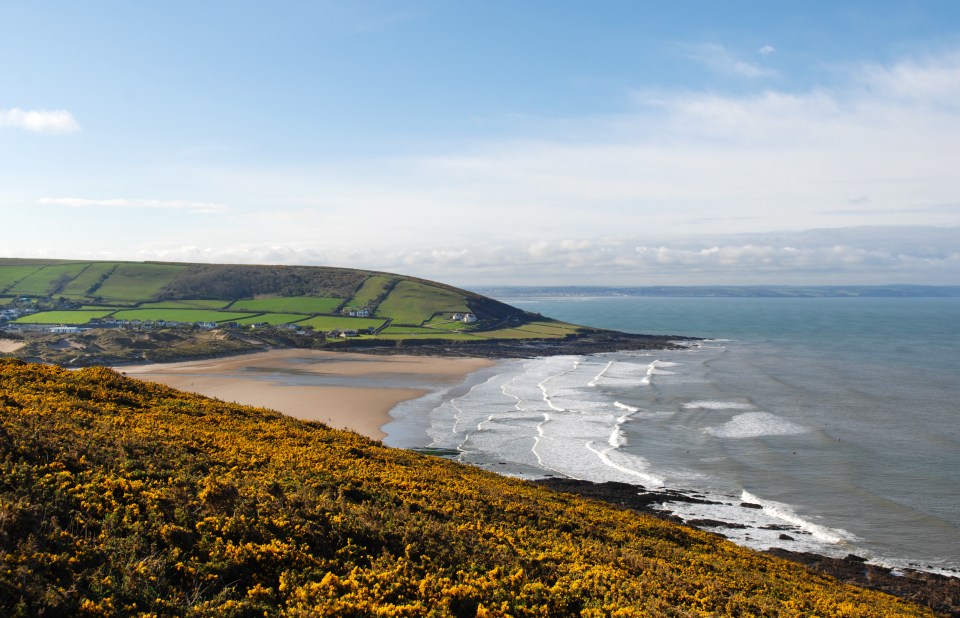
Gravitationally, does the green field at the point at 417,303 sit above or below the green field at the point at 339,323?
above

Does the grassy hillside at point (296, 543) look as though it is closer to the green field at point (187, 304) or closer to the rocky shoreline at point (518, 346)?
the rocky shoreline at point (518, 346)

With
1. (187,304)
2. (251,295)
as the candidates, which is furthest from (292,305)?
(187,304)

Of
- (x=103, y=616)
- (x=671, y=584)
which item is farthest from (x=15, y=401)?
(x=671, y=584)

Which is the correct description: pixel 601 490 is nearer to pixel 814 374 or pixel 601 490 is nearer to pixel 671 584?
pixel 671 584

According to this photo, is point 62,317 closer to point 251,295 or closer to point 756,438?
point 251,295

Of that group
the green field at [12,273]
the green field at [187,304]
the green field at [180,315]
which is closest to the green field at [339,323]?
the green field at [180,315]
